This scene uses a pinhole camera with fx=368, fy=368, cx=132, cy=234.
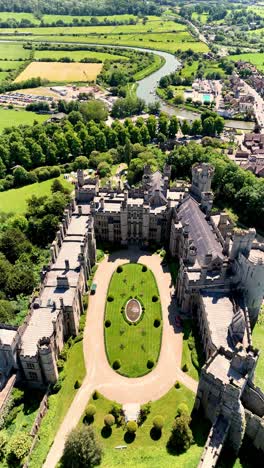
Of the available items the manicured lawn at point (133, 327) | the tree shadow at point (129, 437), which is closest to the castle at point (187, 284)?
the manicured lawn at point (133, 327)

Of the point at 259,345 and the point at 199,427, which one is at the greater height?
the point at 259,345

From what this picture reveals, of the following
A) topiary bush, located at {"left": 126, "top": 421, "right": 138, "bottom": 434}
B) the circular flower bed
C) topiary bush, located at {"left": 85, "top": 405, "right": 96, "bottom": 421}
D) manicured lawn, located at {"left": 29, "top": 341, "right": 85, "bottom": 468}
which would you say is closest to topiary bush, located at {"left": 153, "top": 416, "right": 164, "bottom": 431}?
topiary bush, located at {"left": 126, "top": 421, "right": 138, "bottom": 434}

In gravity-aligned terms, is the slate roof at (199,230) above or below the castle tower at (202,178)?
below

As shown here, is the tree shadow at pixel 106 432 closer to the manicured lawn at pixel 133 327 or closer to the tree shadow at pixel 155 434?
the tree shadow at pixel 155 434

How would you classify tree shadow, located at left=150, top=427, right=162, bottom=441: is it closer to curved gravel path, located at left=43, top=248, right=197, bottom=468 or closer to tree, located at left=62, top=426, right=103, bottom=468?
curved gravel path, located at left=43, top=248, right=197, bottom=468

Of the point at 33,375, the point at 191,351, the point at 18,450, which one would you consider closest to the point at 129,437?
the point at 18,450

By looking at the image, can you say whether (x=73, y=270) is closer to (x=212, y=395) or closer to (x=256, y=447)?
(x=212, y=395)

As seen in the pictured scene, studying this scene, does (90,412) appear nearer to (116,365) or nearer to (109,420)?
(109,420)
